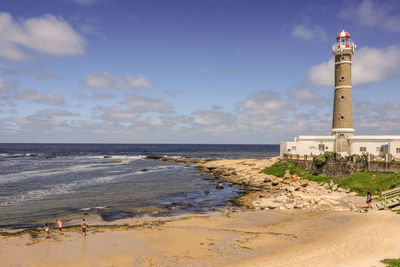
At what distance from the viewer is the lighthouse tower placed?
4538 cm

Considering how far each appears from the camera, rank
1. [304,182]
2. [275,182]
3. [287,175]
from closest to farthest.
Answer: [304,182] < [275,182] < [287,175]

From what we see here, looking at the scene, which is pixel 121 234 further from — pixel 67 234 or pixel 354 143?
pixel 354 143

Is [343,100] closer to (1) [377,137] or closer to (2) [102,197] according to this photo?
(1) [377,137]

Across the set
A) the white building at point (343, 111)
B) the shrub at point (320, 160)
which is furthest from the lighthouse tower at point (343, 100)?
the shrub at point (320, 160)

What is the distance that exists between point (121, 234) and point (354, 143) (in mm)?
35551

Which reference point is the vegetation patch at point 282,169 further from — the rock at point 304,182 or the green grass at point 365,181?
the rock at point 304,182

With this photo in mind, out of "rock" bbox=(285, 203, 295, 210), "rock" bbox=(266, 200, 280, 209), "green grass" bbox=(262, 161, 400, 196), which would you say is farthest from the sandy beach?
"green grass" bbox=(262, 161, 400, 196)

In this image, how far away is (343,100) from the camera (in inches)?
1789

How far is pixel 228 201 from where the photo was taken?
35375mm

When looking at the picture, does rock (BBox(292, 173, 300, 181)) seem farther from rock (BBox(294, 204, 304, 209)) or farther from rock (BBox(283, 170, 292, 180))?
rock (BBox(294, 204, 304, 209))

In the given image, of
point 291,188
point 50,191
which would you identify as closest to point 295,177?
point 291,188

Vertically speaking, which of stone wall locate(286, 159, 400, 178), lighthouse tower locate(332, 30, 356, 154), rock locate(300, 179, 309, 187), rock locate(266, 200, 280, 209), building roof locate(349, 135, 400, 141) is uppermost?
lighthouse tower locate(332, 30, 356, 154)

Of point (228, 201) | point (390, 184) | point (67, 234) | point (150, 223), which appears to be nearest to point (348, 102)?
point (390, 184)

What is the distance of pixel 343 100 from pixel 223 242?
Result: 34.8 metres
